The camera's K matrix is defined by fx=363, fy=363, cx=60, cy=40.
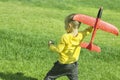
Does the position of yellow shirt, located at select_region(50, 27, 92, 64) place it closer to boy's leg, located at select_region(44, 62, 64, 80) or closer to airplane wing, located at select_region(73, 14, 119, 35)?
boy's leg, located at select_region(44, 62, 64, 80)

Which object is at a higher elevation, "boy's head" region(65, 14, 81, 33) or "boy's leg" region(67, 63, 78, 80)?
"boy's head" region(65, 14, 81, 33)

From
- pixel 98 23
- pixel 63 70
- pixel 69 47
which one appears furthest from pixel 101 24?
pixel 63 70

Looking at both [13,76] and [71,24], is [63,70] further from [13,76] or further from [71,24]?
[13,76]

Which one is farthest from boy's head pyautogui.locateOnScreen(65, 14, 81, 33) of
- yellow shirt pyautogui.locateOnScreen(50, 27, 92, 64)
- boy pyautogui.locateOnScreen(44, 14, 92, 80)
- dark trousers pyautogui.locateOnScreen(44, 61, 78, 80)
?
dark trousers pyautogui.locateOnScreen(44, 61, 78, 80)

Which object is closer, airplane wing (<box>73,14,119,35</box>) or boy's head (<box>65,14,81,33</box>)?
airplane wing (<box>73,14,119,35</box>)

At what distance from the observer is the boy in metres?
6.31

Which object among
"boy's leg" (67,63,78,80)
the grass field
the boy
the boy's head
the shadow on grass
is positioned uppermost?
the boy's head

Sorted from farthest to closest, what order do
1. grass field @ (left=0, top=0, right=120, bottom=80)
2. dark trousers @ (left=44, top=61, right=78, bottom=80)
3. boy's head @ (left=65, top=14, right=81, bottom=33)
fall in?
grass field @ (left=0, top=0, right=120, bottom=80) < dark trousers @ (left=44, top=61, right=78, bottom=80) < boy's head @ (left=65, top=14, right=81, bottom=33)

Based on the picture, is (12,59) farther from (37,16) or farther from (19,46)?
(37,16)

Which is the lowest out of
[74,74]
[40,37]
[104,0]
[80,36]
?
[104,0]

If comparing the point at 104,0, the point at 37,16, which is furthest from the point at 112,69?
the point at 104,0

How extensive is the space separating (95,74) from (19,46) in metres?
2.06

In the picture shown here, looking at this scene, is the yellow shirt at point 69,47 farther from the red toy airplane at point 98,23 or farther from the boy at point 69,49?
the red toy airplane at point 98,23

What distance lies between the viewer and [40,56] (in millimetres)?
8641
